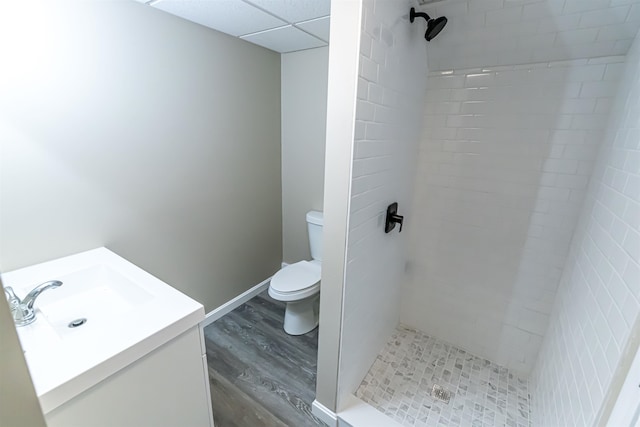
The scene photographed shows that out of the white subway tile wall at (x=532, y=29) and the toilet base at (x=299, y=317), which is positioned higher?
the white subway tile wall at (x=532, y=29)

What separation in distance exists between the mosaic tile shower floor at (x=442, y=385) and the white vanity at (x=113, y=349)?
965 millimetres

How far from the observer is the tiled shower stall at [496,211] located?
1.06m

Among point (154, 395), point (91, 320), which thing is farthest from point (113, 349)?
point (91, 320)

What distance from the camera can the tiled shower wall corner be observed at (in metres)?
1.42

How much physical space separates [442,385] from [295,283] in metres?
1.07

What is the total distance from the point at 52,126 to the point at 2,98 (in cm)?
16

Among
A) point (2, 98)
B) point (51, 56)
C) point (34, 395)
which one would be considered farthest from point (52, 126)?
point (34, 395)

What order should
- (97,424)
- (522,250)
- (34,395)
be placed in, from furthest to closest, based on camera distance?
(522,250) → (97,424) → (34,395)

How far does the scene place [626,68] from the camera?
1236 mm

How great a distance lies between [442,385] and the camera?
1.67 meters

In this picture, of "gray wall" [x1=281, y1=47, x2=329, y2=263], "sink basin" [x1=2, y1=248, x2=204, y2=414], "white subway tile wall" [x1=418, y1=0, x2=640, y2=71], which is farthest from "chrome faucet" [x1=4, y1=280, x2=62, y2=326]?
"white subway tile wall" [x1=418, y1=0, x2=640, y2=71]

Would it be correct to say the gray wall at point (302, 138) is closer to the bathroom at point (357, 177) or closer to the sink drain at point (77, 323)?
the bathroom at point (357, 177)

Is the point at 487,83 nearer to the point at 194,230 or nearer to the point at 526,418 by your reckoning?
the point at 526,418

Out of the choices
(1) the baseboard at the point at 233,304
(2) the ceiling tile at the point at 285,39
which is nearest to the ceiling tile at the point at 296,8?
(2) the ceiling tile at the point at 285,39
